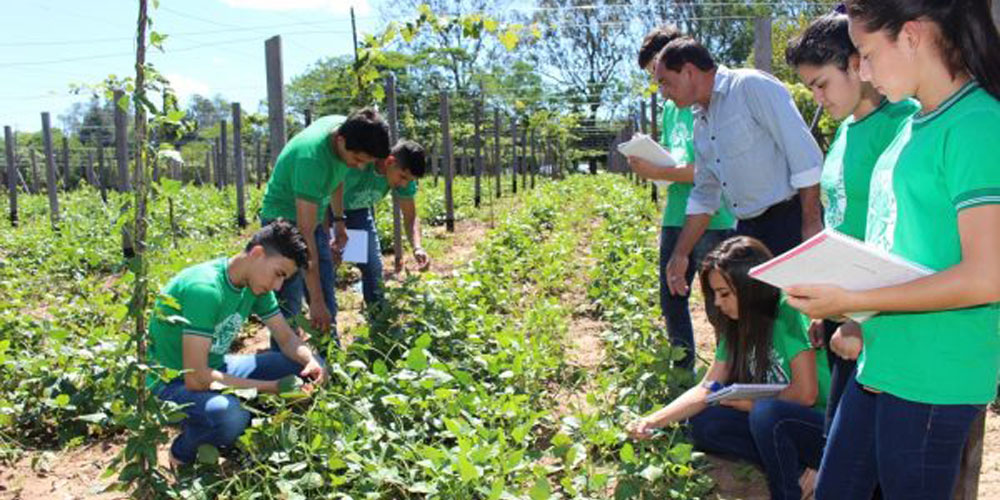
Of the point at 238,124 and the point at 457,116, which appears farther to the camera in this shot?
the point at 457,116

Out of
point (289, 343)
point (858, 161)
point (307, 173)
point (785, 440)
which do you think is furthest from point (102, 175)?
point (858, 161)

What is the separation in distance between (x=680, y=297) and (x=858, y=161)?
158 centimetres

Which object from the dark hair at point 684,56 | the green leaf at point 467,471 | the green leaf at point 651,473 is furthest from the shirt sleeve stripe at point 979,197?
the dark hair at point 684,56

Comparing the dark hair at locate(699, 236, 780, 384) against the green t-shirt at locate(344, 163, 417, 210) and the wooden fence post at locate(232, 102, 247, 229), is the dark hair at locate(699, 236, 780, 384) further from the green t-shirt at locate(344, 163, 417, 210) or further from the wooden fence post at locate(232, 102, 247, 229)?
the wooden fence post at locate(232, 102, 247, 229)

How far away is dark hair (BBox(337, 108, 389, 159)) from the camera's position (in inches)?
151

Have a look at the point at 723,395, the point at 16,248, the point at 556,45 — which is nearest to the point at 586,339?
the point at 723,395

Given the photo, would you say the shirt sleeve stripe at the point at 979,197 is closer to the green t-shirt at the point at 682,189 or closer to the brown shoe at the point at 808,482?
the brown shoe at the point at 808,482

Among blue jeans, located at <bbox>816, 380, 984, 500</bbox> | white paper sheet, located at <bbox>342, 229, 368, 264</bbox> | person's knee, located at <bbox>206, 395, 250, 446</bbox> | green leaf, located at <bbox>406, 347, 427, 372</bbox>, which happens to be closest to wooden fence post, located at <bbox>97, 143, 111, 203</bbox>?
white paper sheet, located at <bbox>342, 229, 368, 264</bbox>

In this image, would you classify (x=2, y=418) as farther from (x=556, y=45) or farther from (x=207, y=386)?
(x=556, y=45)

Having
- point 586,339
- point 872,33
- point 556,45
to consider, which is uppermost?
point 556,45

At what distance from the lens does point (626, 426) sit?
289 cm

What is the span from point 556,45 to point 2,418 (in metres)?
46.9

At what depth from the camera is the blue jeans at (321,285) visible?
4.16 m

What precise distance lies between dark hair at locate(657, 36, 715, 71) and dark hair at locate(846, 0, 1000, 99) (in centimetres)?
179
